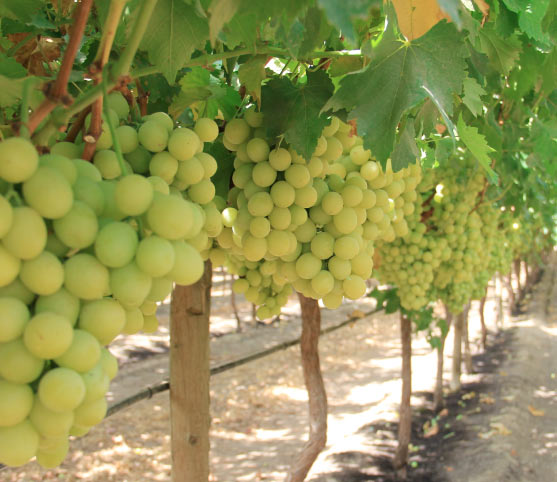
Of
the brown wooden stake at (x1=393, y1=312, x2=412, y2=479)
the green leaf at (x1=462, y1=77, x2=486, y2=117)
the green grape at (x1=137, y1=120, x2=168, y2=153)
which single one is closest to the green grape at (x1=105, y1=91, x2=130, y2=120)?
the green grape at (x1=137, y1=120, x2=168, y2=153)

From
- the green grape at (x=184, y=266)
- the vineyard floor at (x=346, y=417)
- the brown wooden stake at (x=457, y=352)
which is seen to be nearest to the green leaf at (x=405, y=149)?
the green grape at (x=184, y=266)

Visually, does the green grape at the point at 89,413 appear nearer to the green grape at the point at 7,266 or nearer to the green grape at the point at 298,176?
the green grape at the point at 7,266

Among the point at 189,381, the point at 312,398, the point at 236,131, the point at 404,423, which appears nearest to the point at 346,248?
the point at 236,131

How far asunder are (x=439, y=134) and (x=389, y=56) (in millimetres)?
863

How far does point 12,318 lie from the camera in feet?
1.49

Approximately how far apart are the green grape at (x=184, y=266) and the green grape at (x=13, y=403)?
0.55 feet

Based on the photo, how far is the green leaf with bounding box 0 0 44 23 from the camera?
0.87m

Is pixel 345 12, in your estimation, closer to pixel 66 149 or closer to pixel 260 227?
pixel 66 149

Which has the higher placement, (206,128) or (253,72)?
(253,72)

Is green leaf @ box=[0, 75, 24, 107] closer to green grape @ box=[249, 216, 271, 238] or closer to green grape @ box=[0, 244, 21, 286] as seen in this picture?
green grape @ box=[0, 244, 21, 286]

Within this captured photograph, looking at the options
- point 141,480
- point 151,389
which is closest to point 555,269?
point 141,480

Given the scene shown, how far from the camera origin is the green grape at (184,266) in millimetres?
A: 543

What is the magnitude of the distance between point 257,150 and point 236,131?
0.20ft

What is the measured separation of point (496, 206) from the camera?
11.6 ft
